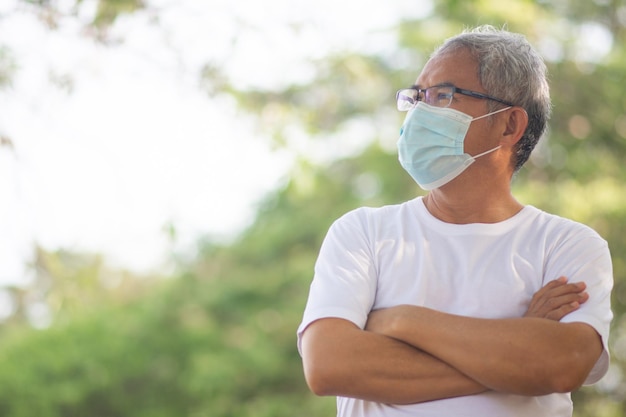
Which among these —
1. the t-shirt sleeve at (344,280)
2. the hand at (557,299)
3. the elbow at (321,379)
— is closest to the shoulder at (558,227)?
the hand at (557,299)

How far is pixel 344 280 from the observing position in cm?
203

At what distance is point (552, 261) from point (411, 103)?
490 mm

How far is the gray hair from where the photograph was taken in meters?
2.18

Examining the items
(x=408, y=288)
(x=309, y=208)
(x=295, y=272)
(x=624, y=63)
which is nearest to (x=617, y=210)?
(x=624, y=63)

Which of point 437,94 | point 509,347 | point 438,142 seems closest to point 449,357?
point 509,347

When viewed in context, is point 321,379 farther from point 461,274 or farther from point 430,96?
point 430,96

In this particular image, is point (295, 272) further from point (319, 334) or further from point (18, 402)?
point (319, 334)

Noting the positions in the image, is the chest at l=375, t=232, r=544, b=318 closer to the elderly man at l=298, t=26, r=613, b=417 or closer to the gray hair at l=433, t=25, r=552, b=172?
the elderly man at l=298, t=26, r=613, b=417

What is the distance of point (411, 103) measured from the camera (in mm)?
2234

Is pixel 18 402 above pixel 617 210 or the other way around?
the other way around

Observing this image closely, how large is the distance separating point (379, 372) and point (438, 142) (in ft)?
1.87

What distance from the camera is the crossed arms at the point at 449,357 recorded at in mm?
1889

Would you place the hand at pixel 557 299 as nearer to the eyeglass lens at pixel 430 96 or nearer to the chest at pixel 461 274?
the chest at pixel 461 274

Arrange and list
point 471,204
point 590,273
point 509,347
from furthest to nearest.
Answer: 1. point 471,204
2. point 590,273
3. point 509,347
